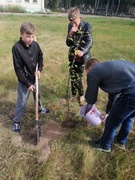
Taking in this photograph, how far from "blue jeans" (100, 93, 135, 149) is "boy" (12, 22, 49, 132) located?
45.8 inches

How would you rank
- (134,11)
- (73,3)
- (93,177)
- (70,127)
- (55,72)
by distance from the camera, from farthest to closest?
(73,3), (134,11), (55,72), (70,127), (93,177)

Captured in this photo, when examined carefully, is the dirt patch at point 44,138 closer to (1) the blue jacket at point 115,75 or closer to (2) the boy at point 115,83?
(2) the boy at point 115,83

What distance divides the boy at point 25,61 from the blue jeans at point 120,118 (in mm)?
1163

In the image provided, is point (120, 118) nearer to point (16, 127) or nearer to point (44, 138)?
point (44, 138)

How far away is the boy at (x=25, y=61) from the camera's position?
2820mm

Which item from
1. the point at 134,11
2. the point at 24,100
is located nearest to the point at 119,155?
the point at 24,100

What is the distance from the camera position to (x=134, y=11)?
1398 inches

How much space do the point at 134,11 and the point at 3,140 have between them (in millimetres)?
36855

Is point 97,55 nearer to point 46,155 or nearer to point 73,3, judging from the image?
point 46,155

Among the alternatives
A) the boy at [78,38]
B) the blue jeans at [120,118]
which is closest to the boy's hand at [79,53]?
the boy at [78,38]

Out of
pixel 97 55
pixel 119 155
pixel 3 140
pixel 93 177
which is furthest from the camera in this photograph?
pixel 97 55

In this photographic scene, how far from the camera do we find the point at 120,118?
102 inches

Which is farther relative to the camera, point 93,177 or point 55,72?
point 55,72

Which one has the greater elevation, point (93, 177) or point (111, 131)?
point (111, 131)
